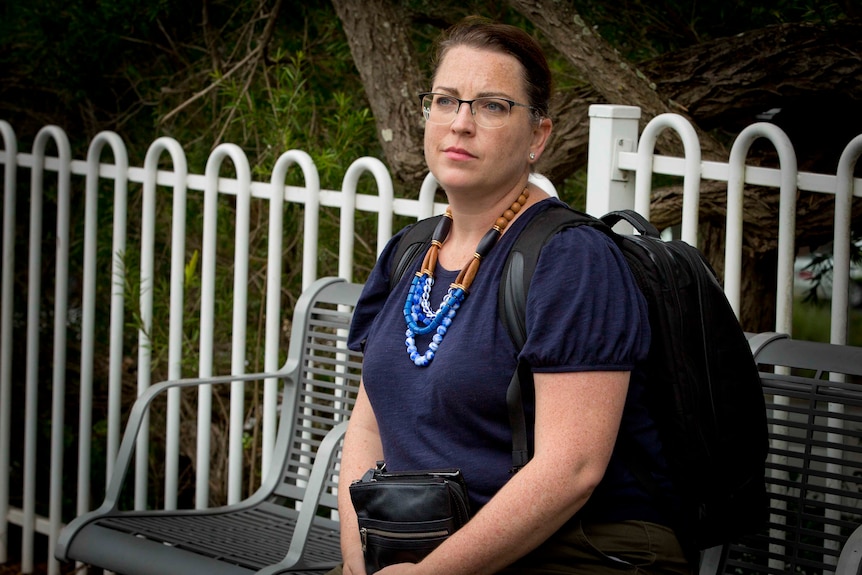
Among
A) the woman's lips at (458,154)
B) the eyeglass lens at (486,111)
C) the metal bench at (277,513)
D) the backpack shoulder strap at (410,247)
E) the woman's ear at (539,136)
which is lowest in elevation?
the metal bench at (277,513)

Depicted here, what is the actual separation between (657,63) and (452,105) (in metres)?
2.05

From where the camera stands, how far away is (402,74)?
456cm

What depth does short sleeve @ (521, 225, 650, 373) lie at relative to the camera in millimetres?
2148

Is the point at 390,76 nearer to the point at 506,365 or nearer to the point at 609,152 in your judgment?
the point at 609,152

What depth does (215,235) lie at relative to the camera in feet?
13.3

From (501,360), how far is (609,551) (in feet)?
1.28

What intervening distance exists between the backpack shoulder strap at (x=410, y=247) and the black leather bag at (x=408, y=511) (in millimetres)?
466

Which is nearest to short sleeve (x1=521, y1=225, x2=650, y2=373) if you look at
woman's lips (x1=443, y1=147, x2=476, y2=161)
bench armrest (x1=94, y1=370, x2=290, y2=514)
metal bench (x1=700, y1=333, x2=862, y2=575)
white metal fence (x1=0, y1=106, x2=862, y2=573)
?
woman's lips (x1=443, y1=147, x2=476, y2=161)

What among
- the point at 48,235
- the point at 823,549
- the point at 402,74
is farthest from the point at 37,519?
the point at 823,549

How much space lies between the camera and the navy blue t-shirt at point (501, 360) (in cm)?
216

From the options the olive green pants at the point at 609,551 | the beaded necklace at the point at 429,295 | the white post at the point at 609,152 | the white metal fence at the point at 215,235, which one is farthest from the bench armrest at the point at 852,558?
the white post at the point at 609,152

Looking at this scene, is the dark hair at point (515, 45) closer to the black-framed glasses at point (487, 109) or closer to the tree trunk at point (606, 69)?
the black-framed glasses at point (487, 109)

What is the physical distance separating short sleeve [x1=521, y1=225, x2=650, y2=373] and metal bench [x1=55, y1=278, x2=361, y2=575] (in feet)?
3.44

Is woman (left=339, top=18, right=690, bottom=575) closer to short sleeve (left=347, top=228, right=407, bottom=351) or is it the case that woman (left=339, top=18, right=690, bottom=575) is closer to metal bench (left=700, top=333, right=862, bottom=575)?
short sleeve (left=347, top=228, right=407, bottom=351)
